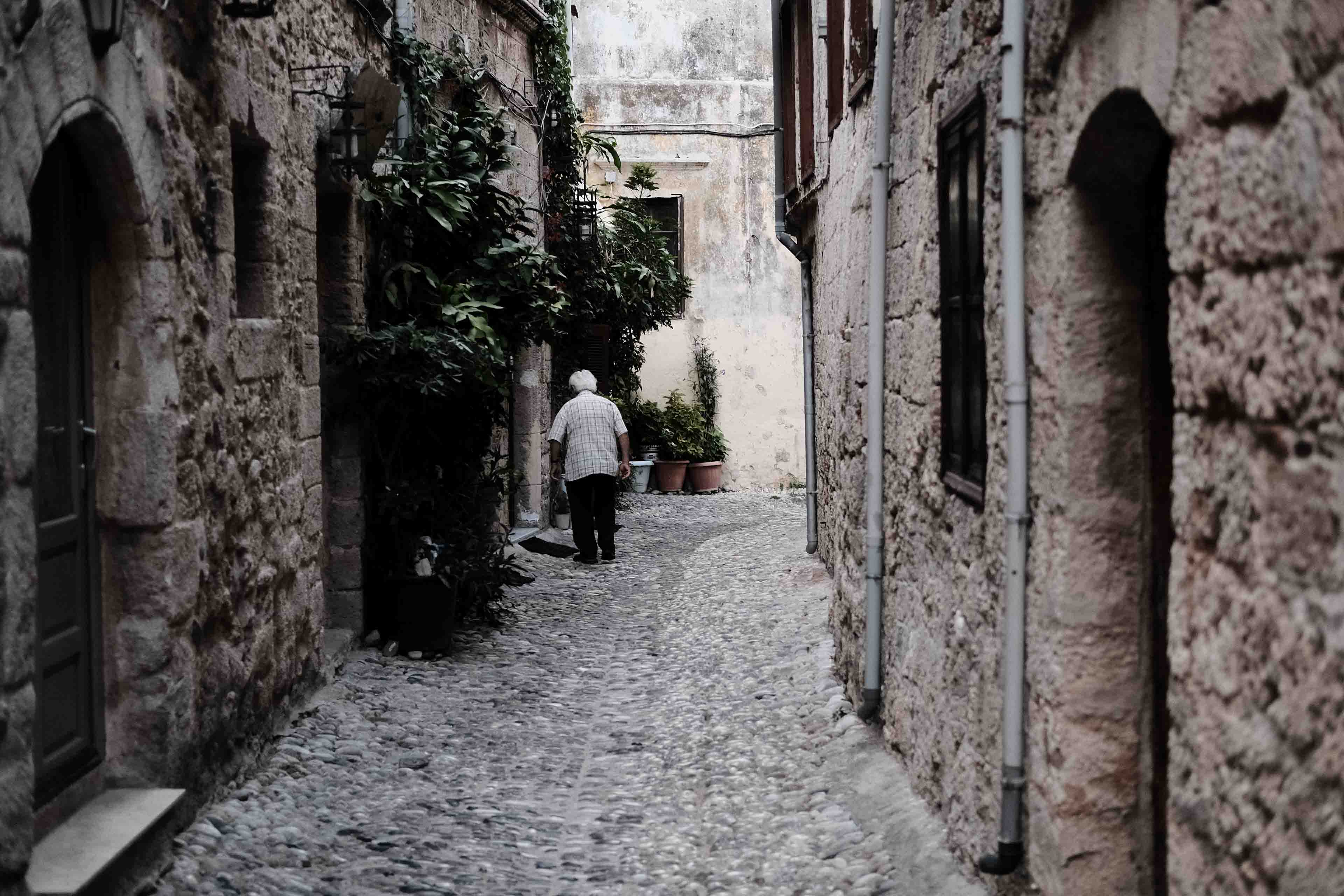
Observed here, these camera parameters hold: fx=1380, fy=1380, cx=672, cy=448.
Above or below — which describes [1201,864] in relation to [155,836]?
above

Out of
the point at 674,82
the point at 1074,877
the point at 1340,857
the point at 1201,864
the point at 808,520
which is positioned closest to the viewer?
the point at 1340,857

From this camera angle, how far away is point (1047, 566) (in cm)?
316

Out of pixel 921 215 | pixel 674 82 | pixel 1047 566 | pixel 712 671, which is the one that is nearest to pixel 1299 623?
pixel 1047 566

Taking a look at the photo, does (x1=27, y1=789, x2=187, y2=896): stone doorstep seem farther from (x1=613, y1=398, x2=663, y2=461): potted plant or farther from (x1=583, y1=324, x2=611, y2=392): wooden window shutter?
(x1=613, y1=398, x2=663, y2=461): potted plant

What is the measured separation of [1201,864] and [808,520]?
868 centimetres

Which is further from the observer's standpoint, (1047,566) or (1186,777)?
(1047,566)

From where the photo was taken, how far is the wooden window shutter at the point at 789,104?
11039 millimetres

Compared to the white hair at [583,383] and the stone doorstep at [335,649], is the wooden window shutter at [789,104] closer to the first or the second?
the white hair at [583,383]

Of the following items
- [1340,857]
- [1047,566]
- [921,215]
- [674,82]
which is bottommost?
[1340,857]

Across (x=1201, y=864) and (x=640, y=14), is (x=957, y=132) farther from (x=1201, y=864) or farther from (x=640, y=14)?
(x=640, y=14)

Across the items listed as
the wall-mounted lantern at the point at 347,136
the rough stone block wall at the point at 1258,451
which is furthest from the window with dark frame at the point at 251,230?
the rough stone block wall at the point at 1258,451

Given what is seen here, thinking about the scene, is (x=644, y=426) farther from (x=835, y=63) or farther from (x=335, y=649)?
(x=335, y=649)

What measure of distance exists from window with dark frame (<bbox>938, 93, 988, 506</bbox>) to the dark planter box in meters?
4.06

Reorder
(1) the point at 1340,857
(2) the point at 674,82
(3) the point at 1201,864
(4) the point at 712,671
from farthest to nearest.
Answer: (2) the point at 674,82 < (4) the point at 712,671 < (3) the point at 1201,864 < (1) the point at 1340,857
